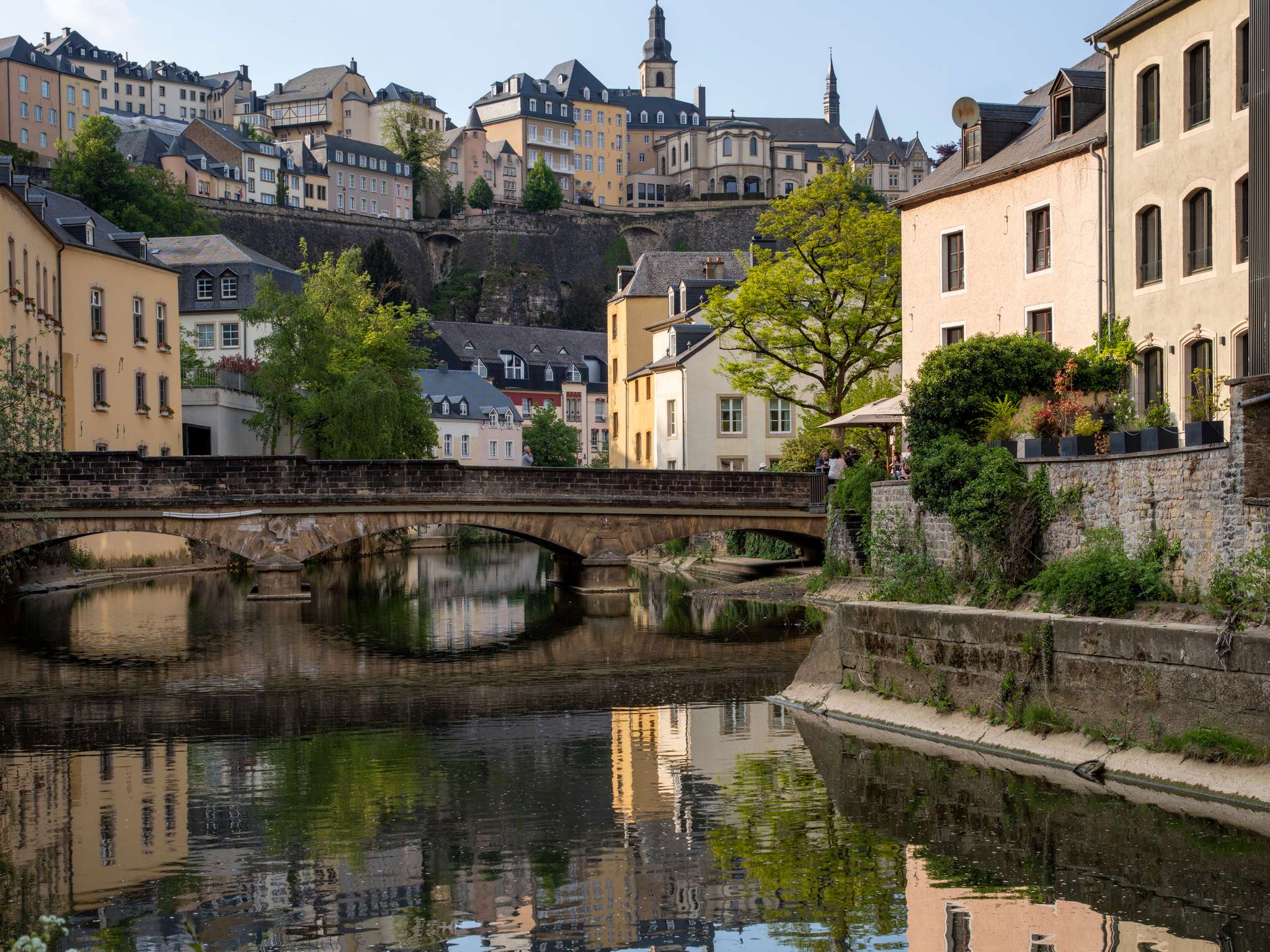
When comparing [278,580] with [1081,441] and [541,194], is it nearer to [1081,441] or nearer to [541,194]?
[1081,441]

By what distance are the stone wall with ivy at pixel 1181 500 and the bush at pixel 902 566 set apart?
8.13 ft

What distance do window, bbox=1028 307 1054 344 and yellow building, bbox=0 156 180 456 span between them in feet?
73.4

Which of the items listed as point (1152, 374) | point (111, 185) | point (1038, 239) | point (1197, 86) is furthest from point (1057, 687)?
point (111, 185)

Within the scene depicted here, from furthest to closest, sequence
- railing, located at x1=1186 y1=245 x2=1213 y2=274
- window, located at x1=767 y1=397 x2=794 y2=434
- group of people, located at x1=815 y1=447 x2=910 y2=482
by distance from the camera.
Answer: window, located at x1=767 y1=397 x2=794 y2=434 → group of people, located at x1=815 y1=447 x2=910 y2=482 → railing, located at x1=1186 y1=245 x2=1213 y2=274

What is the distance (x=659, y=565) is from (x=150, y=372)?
659 inches

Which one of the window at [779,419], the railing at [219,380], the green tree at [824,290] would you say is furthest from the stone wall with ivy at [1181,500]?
the railing at [219,380]

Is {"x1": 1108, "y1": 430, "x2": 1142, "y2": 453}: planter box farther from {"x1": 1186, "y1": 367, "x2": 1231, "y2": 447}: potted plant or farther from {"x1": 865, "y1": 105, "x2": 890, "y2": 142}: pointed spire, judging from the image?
{"x1": 865, "y1": 105, "x2": 890, "y2": 142}: pointed spire

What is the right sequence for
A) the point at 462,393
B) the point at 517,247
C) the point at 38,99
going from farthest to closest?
1. the point at 517,247
2. the point at 38,99
3. the point at 462,393

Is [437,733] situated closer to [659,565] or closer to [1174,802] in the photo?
[1174,802]

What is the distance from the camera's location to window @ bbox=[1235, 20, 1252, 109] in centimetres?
2300

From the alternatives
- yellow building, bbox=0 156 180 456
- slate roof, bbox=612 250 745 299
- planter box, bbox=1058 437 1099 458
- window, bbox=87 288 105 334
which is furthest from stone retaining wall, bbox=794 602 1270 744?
slate roof, bbox=612 250 745 299

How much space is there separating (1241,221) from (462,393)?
65535mm

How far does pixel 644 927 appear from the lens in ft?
36.0

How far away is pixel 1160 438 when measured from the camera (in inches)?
667
